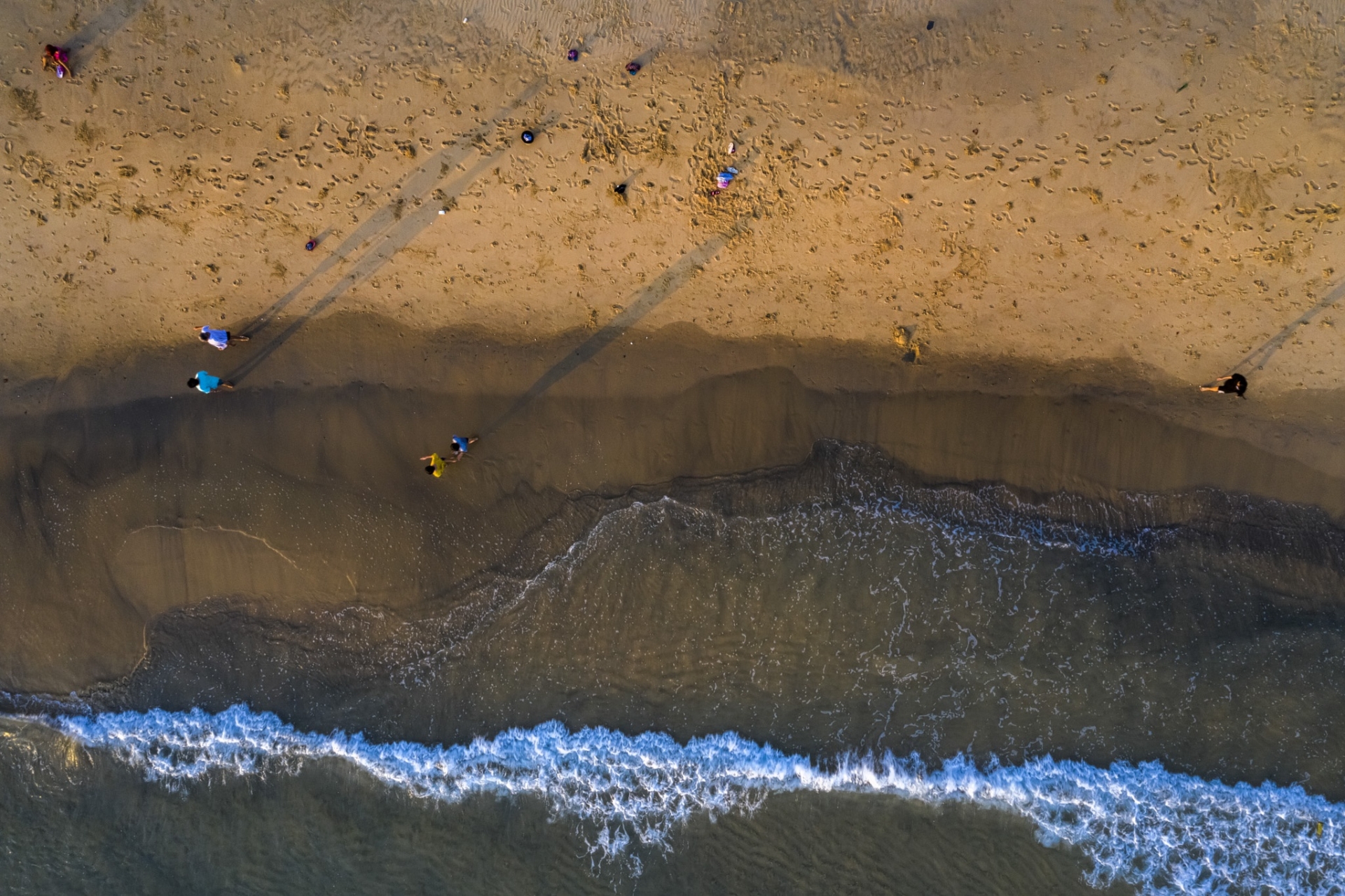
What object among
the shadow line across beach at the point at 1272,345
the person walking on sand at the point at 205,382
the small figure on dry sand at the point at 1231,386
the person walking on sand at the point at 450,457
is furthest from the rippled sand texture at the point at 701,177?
the person walking on sand at the point at 450,457

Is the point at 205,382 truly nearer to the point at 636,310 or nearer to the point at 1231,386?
the point at 636,310

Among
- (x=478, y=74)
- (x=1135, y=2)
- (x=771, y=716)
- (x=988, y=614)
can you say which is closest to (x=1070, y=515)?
(x=988, y=614)

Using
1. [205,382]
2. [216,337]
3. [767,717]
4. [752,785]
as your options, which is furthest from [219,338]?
[752,785]

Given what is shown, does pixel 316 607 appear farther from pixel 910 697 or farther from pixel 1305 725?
pixel 1305 725

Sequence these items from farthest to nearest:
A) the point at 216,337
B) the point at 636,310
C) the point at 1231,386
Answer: the point at 636,310 < the point at 216,337 < the point at 1231,386

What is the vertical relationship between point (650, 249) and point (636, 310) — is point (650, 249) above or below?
above

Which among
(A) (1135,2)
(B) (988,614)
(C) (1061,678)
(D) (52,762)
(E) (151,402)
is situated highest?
(A) (1135,2)

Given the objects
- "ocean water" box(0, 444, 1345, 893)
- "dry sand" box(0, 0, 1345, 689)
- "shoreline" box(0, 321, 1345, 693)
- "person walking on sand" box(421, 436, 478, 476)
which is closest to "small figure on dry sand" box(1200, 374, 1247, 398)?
"dry sand" box(0, 0, 1345, 689)
